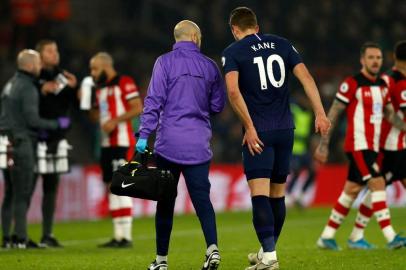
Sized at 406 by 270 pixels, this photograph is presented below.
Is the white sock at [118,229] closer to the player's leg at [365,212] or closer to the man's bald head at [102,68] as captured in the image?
the man's bald head at [102,68]

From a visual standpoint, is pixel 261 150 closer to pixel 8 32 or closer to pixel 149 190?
pixel 149 190

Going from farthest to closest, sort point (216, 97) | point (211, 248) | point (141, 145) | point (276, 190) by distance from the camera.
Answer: point (276, 190) → point (216, 97) → point (211, 248) → point (141, 145)

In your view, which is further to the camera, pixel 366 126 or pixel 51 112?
pixel 51 112

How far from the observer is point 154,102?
8820mm

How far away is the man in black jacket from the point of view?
42.8 feet

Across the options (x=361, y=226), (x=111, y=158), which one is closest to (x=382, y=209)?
(x=361, y=226)

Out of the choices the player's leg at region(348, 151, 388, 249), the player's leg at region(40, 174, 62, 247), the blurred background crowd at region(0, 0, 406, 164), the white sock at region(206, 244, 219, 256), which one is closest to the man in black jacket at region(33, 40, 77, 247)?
the player's leg at region(40, 174, 62, 247)

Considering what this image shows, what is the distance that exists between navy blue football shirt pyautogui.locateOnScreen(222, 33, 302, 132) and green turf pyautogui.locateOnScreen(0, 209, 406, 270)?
138 cm

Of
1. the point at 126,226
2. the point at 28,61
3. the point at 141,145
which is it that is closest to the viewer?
the point at 141,145

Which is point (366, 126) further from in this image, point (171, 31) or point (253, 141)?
point (171, 31)

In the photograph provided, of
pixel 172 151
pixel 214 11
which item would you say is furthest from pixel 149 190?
pixel 214 11

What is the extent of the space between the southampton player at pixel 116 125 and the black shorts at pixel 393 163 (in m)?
2.94

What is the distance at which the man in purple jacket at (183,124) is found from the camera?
8.85 metres

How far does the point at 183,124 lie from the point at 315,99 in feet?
3.61
